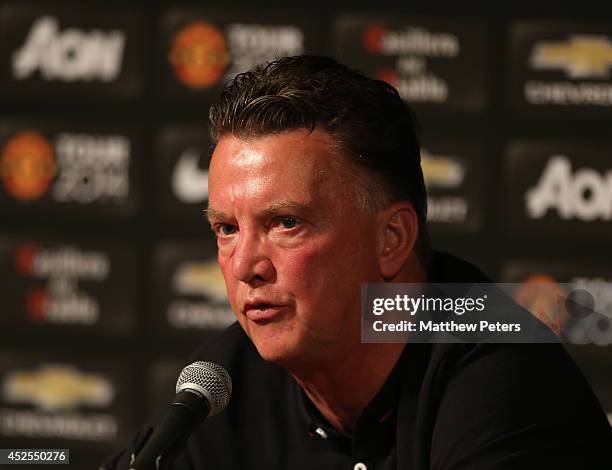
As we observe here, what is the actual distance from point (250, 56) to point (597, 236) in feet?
3.20

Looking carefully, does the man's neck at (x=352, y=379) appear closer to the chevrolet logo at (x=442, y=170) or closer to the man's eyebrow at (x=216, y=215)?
the man's eyebrow at (x=216, y=215)

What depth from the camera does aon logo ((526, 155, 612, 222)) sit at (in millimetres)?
Result: 2301

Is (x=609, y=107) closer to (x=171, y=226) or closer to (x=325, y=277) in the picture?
(x=171, y=226)

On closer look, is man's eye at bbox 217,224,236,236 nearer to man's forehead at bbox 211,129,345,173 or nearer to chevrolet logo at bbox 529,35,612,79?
man's forehead at bbox 211,129,345,173

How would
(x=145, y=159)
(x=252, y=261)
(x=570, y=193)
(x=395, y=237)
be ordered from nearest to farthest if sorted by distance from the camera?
(x=252, y=261)
(x=395, y=237)
(x=570, y=193)
(x=145, y=159)

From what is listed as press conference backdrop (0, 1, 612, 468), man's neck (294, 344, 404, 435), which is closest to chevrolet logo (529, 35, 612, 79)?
press conference backdrop (0, 1, 612, 468)

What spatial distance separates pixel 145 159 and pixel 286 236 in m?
→ 1.30

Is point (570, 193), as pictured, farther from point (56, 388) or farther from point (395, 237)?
point (56, 388)

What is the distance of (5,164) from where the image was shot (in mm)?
2414

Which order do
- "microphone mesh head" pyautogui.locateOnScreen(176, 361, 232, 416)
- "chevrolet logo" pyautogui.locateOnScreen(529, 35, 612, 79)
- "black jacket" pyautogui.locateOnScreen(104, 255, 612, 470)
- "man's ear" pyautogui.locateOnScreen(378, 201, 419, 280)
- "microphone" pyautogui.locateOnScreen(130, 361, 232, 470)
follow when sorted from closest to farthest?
"microphone" pyautogui.locateOnScreen(130, 361, 232, 470)
"microphone mesh head" pyautogui.locateOnScreen(176, 361, 232, 416)
"black jacket" pyautogui.locateOnScreen(104, 255, 612, 470)
"man's ear" pyautogui.locateOnScreen(378, 201, 419, 280)
"chevrolet logo" pyautogui.locateOnScreen(529, 35, 612, 79)

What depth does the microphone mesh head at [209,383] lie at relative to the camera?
1018mm

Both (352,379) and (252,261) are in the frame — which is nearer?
(252,261)

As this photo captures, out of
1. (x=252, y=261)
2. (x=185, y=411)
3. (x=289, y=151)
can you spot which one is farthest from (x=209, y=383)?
(x=289, y=151)

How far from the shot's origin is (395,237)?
1302 millimetres
